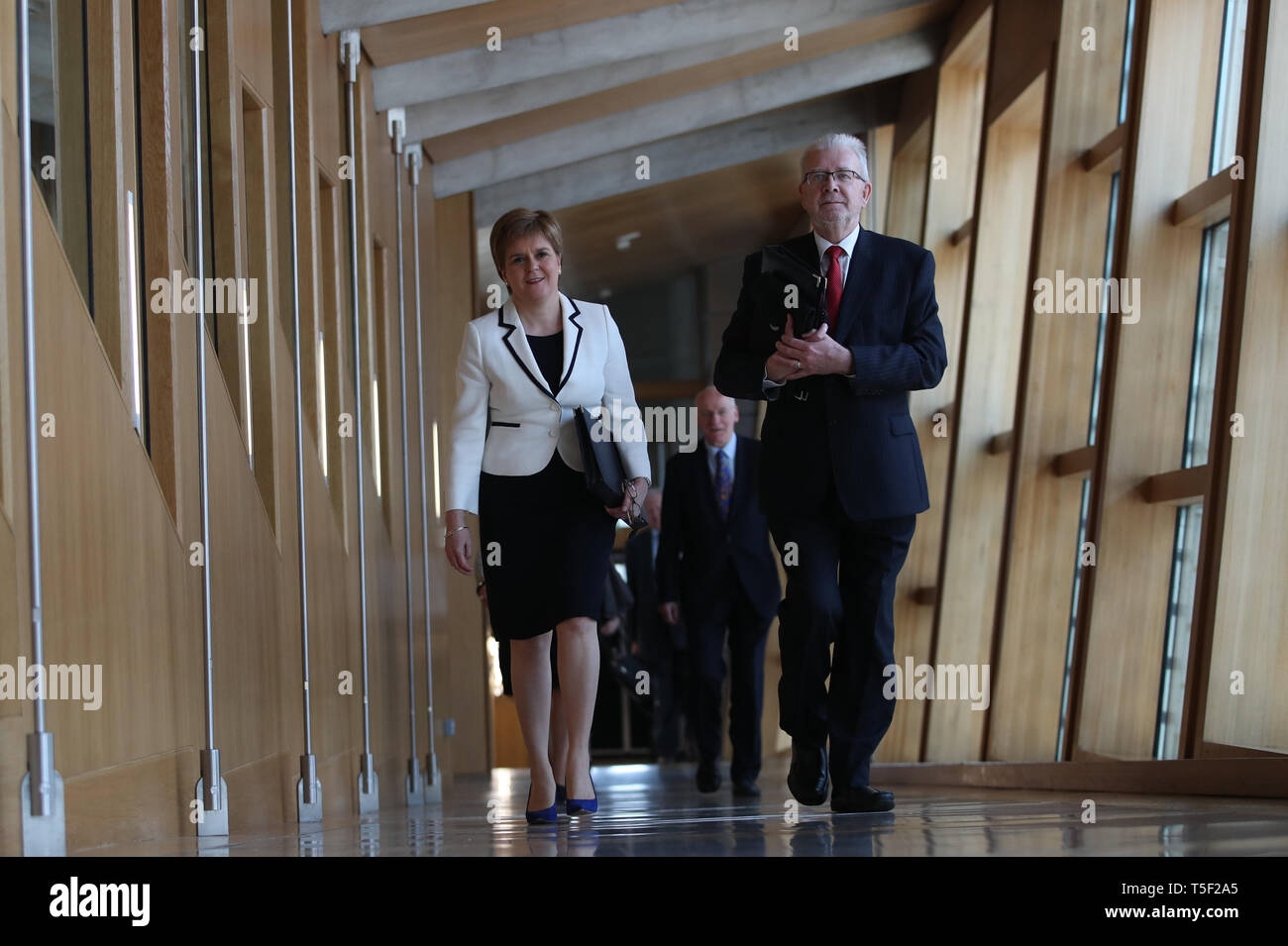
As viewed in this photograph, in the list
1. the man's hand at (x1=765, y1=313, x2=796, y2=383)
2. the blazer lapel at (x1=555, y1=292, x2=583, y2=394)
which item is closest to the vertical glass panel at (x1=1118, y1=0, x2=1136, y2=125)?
the blazer lapel at (x1=555, y1=292, x2=583, y2=394)

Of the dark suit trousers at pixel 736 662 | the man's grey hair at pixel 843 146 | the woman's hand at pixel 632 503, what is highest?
the man's grey hair at pixel 843 146

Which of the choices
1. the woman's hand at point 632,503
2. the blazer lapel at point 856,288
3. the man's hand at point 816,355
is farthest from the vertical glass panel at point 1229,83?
the woman's hand at point 632,503

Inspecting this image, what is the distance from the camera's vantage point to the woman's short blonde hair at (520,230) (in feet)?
12.3

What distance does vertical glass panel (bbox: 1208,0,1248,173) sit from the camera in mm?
5785

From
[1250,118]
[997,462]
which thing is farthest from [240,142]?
[997,462]

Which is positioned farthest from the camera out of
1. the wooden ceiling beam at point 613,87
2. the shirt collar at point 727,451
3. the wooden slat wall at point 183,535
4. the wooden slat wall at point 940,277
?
the wooden slat wall at point 940,277

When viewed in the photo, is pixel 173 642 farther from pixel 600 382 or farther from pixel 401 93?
pixel 401 93

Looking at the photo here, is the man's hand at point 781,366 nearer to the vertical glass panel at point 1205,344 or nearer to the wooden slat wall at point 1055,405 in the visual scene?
the vertical glass panel at point 1205,344

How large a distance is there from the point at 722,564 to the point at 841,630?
2782mm

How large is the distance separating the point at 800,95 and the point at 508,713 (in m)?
11.6

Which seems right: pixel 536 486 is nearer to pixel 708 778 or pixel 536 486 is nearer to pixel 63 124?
pixel 63 124

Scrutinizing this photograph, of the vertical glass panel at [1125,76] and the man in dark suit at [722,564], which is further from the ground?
the vertical glass panel at [1125,76]

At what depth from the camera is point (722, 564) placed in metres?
6.22

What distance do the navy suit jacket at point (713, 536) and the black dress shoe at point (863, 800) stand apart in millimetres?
2784
